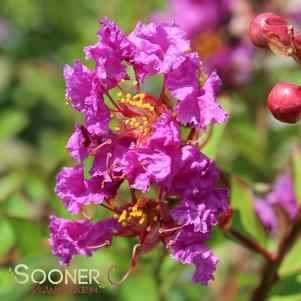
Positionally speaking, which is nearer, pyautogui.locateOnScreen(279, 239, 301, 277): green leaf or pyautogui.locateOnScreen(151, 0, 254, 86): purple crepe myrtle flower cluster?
pyautogui.locateOnScreen(279, 239, 301, 277): green leaf

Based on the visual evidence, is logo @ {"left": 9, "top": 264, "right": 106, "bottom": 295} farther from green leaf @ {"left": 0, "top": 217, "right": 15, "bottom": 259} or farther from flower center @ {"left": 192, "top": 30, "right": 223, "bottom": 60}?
Result: flower center @ {"left": 192, "top": 30, "right": 223, "bottom": 60}

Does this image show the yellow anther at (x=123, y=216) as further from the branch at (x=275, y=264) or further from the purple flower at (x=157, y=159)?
the branch at (x=275, y=264)

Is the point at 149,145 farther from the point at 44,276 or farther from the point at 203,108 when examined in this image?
the point at 44,276

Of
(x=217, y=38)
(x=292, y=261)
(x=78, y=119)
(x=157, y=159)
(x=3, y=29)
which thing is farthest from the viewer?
(x=3, y=29)

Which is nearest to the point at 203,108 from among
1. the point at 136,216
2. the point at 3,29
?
the point at 136,216

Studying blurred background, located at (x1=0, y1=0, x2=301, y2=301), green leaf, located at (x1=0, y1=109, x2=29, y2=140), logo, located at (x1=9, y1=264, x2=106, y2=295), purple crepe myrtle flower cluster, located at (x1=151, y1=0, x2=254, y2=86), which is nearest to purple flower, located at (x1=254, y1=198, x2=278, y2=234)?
blurred background, located at (x1=0, y1=0, x2=301, y2=301)

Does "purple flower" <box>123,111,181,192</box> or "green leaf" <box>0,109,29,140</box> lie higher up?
"purple flower" <box>123,111,181,192</box>
